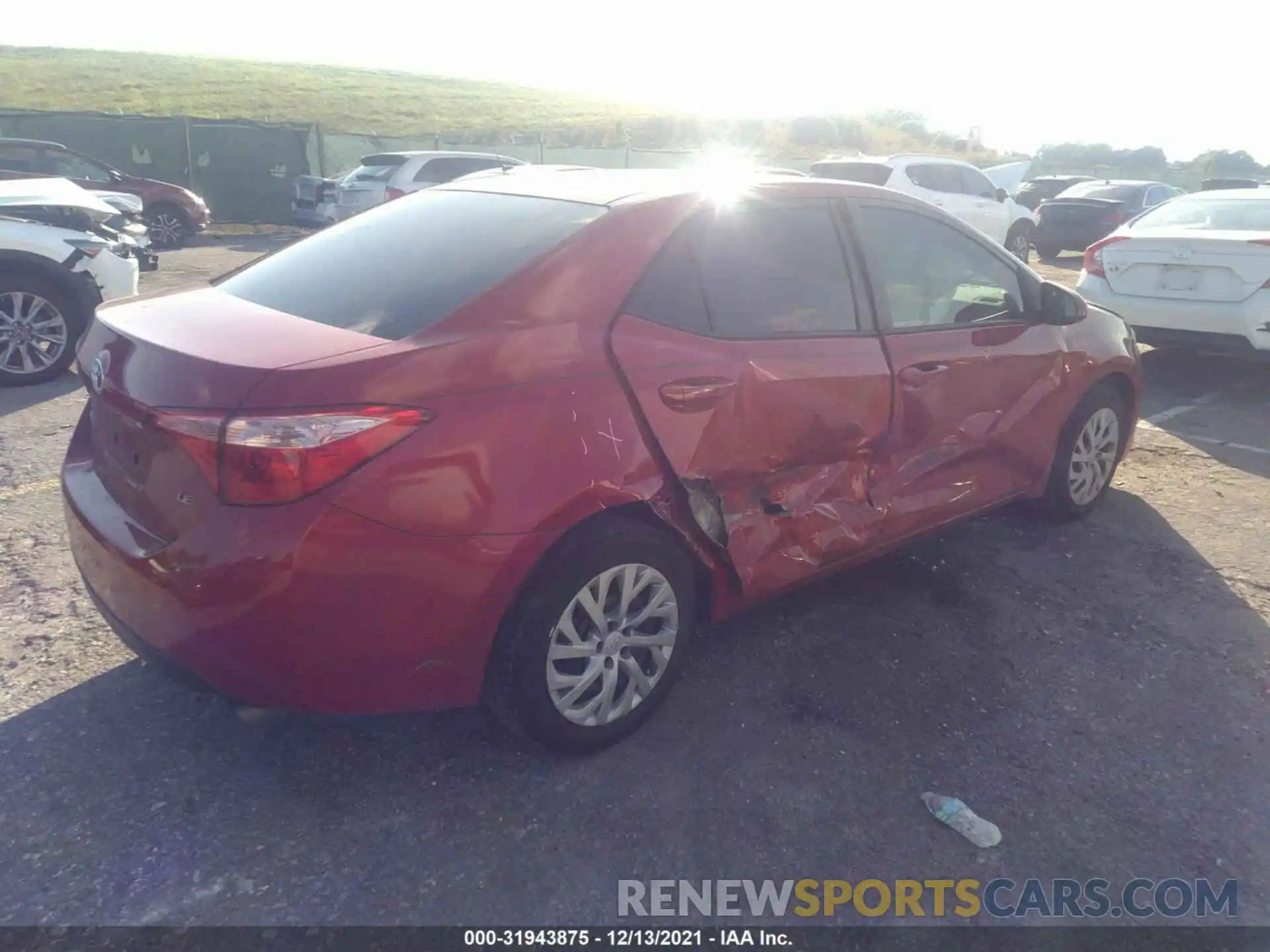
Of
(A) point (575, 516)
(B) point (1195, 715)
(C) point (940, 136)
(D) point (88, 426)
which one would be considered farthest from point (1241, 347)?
(C) point (940, 136)

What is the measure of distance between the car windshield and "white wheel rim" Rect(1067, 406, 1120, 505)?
12.4ft

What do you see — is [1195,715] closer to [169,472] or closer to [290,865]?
[290,865]

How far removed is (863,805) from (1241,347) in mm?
5754

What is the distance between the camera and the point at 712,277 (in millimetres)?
3133

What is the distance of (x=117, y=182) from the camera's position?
1487 cm

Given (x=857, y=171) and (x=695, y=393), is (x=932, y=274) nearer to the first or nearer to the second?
(x=695, y=393)

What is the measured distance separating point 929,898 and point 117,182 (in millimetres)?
16016

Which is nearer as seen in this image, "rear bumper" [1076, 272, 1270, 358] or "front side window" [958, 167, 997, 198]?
"rear bumper" [1076, 272, 1270, 358]

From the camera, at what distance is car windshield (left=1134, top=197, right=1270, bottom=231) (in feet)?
25.0

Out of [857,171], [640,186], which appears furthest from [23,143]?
[640,186]

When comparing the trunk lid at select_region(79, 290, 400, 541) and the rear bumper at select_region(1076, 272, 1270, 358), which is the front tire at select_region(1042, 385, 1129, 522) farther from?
the trunk lid at select_region(79, 290, 400, 541)

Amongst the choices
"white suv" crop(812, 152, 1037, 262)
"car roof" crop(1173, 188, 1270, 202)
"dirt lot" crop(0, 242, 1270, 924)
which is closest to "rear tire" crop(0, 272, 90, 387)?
"dirt lot" crop(0, 242, 1270, 924)

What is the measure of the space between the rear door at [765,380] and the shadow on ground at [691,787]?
1.76ft

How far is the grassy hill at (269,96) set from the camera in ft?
124
